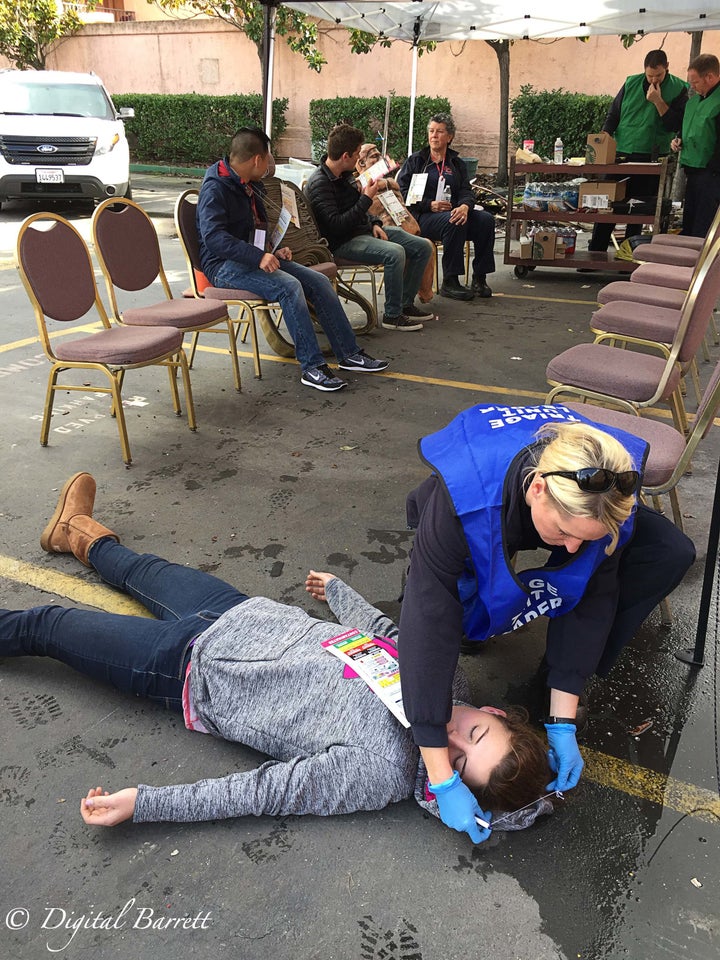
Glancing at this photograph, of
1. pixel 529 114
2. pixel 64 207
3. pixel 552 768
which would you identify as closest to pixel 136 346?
pixel 552 768

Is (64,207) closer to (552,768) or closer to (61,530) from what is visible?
(61,530)

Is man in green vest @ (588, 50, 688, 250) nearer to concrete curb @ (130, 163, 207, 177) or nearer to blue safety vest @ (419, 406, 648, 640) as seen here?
blue safety vest @ (419, 406, 648, 640)

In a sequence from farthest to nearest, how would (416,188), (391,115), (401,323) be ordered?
(391,115) < (416,188) < (401,323)

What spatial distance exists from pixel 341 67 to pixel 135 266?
14.6 metres

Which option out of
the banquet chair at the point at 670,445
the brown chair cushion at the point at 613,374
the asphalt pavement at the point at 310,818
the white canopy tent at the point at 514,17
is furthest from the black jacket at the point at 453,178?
the banquet chair at the point at 670,445

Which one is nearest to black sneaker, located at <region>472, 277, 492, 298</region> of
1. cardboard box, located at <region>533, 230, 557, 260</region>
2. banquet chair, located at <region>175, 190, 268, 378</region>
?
cardboard box, located at <region>533, 230, 557, 260</region>

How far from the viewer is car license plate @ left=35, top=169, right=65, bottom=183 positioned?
9.42 metres

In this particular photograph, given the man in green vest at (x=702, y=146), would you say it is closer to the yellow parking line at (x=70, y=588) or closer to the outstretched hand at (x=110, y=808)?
the yellow parking line at (x=70, y=588)

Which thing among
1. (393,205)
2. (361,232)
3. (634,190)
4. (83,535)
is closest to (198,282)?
(361,232)

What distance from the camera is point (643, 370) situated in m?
2.97

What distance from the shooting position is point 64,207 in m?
10.7

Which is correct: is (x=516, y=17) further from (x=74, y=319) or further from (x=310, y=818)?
(x=310, y=818)

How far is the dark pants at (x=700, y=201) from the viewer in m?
6.77

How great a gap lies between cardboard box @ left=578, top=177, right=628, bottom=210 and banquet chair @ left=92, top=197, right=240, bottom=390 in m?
4.63
